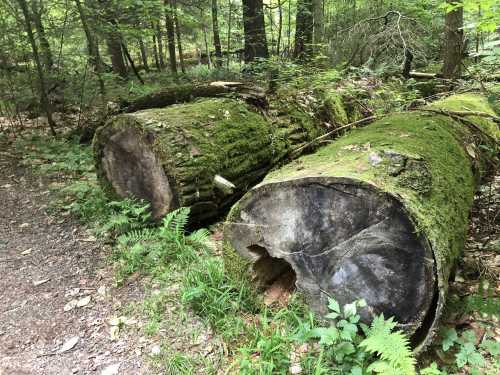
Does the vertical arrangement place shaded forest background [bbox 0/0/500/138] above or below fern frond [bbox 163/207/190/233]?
above

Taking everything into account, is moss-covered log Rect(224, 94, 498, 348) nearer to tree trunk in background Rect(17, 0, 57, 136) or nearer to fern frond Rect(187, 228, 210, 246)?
fern frond Rect(187, 228, 210, 246)

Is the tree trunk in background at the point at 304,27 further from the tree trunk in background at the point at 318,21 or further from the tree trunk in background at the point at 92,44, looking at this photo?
the tree trunk in background at the point at 92,44

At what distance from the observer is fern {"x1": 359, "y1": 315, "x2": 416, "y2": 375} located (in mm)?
2086

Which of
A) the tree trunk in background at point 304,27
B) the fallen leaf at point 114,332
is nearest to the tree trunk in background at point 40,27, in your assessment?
the tree trunk in background at point 304,27

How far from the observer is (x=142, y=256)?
4.00 metres

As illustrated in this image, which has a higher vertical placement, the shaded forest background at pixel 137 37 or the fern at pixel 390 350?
the shaded forest background at pixel 137 37

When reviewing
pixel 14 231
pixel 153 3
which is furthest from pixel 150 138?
pixel 153 3

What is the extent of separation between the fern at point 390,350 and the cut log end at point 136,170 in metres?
2.57

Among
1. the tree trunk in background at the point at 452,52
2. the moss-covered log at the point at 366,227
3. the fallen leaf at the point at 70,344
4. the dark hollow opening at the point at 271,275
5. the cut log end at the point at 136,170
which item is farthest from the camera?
the tree trunk in background at the point at 452,52

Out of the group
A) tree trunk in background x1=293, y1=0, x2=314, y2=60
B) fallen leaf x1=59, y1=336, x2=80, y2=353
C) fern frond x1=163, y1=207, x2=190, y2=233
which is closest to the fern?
fern frond x1=163, y1=207, x2=190, y2=233

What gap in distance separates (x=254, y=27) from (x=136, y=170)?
6242 millimetres

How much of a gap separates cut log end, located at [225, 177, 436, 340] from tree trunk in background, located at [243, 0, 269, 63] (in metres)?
7.16

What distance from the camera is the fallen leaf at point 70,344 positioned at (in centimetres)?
306

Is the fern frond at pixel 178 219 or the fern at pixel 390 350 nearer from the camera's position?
the fern at pixel 390 350
